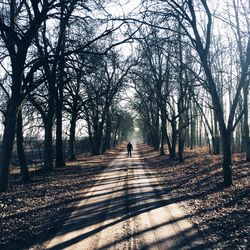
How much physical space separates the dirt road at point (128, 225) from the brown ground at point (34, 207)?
538mm

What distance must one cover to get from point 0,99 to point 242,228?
41427 mm

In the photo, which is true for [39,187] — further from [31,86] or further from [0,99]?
[0,99]

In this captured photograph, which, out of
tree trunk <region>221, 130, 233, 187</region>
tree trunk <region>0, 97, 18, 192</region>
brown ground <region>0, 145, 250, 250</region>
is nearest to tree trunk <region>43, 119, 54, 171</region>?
brown ground <region>0, 145, 250, 250</region>

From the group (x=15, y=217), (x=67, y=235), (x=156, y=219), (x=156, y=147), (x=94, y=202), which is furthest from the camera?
(x=156, y=147)

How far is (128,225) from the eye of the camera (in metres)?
8.20

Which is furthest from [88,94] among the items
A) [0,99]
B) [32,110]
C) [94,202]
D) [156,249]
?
[156,249]

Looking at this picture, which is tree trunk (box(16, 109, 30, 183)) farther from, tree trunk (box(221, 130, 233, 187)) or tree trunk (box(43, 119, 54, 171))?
tree trunk (box(221, 130, 233, 187))

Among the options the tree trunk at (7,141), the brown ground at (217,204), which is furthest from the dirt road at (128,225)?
the tree trunk at (7,141)

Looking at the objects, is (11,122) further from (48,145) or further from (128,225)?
(48,145)

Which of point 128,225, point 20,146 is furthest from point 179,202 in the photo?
point 20,146

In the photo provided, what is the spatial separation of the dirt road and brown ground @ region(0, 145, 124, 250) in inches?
21.2

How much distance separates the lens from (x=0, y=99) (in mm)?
43844

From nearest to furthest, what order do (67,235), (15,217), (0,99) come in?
(67,235)
(15,217)
(0,99)

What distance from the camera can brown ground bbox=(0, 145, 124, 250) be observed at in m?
7.69
